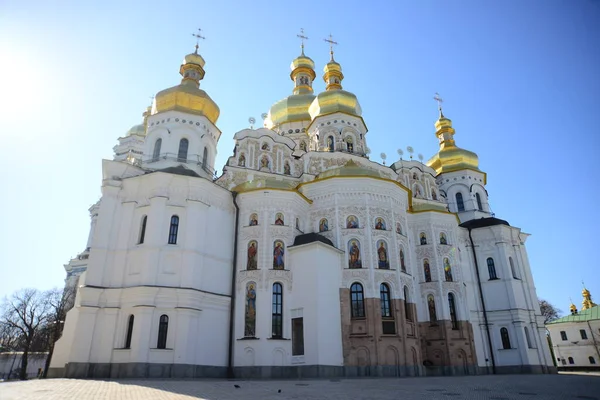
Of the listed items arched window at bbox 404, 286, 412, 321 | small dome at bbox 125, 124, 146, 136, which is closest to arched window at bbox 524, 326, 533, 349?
arched window at bbox 404, 286, 412, 321

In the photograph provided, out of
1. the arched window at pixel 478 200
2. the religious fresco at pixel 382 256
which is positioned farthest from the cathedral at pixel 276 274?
the arched window at pixel 478 200

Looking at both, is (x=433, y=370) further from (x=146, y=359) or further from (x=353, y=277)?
(x=146, y=359)

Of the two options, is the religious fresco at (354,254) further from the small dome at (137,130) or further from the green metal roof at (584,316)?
the green metal roof at (584,316)

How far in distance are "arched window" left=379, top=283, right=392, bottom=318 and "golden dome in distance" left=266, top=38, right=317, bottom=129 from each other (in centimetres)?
1806

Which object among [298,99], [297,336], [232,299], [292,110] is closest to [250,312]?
[232,299]

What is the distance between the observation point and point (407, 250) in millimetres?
22297

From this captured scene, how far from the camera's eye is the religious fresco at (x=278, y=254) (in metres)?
20.0

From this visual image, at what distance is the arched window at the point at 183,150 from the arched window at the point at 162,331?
9.75 m

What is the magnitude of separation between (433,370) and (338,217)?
9.45m

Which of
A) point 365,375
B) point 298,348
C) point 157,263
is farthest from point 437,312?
point 157,263

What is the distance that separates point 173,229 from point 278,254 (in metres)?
5.09

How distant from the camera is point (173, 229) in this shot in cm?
1900

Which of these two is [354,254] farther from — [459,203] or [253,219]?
[459,203]

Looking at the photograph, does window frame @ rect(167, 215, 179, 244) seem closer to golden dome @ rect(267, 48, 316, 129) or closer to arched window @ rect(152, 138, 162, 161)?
arched window @ rect(152, 138, 162, 161)
